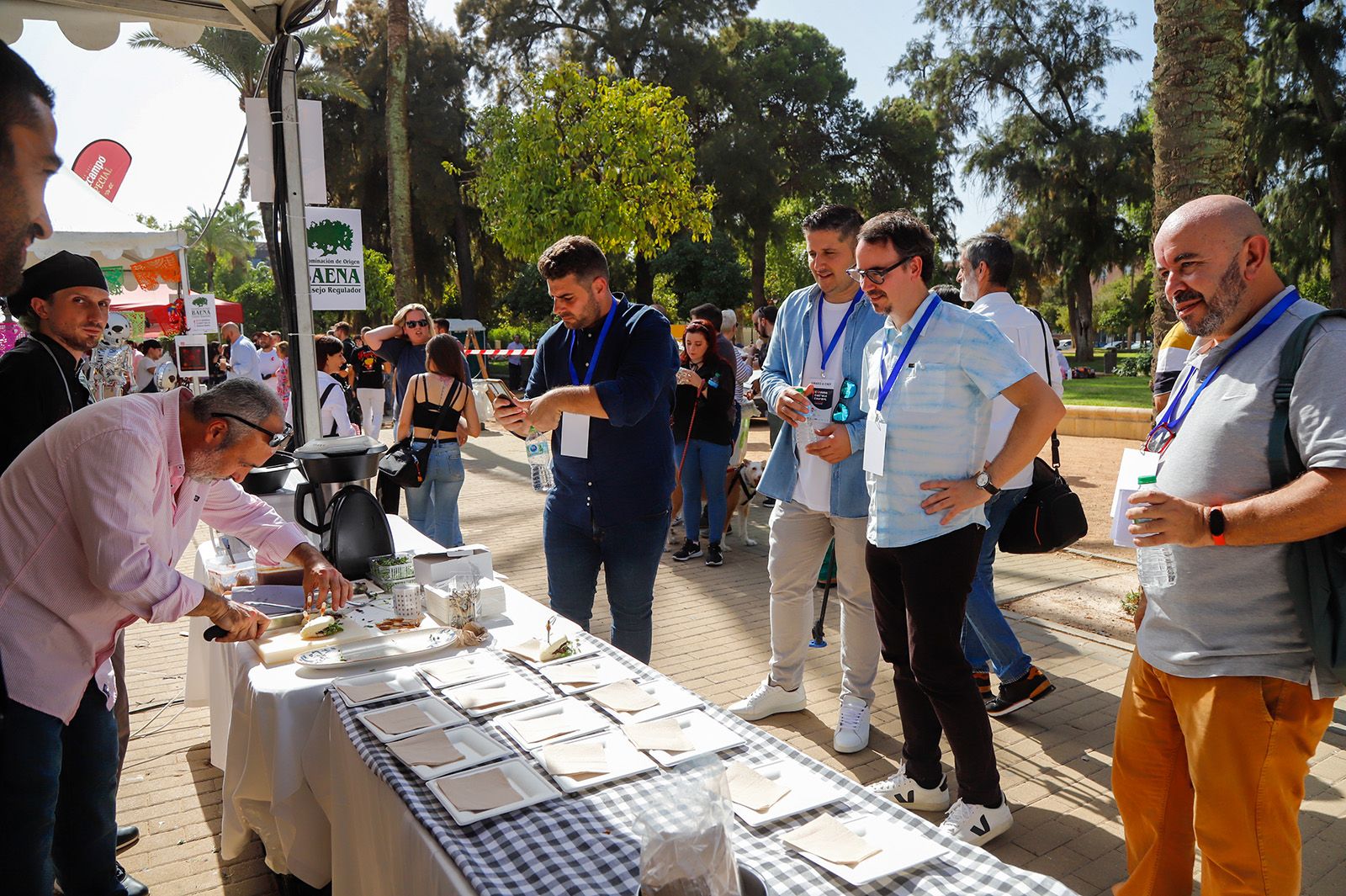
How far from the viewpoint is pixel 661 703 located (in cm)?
217

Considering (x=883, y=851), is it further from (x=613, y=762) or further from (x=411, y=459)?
(x=411, y=459)

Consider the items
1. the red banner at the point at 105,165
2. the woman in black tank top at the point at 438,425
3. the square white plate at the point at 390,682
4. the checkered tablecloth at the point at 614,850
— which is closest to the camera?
the checkered tablecloth at the point at 614,850

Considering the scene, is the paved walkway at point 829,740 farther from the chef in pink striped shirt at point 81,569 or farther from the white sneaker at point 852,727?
the chef in pink striped shirt at point 81,569

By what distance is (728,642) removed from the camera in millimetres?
5430

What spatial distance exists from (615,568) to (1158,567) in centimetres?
193

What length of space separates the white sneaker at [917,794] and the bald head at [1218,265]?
75.8 inches

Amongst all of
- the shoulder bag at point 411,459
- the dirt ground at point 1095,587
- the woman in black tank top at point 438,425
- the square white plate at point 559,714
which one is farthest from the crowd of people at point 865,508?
the woman in black tank top at point 438,425

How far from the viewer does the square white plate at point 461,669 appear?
7.83 ft

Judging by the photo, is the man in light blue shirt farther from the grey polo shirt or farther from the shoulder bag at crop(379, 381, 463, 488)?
the shoulder bag at crop(379, 381, 463, 488)

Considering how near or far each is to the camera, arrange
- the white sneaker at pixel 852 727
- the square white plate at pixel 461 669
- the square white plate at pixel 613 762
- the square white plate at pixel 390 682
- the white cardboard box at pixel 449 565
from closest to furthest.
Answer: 1. the square white plate at pixel 613 762
2. the square white plate at pixel 390 682
3. the square white plate at pixel 461 669
4. the white cardboard box at pixel 449 565
5. the white sneaker at pixel 852 727

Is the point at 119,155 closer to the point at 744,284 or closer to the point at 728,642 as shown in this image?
the point at 728,642

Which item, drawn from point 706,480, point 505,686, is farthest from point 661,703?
point 706,480

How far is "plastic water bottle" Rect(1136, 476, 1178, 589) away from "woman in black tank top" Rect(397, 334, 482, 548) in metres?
4.76

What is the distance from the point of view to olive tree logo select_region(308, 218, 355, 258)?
5.12 m
